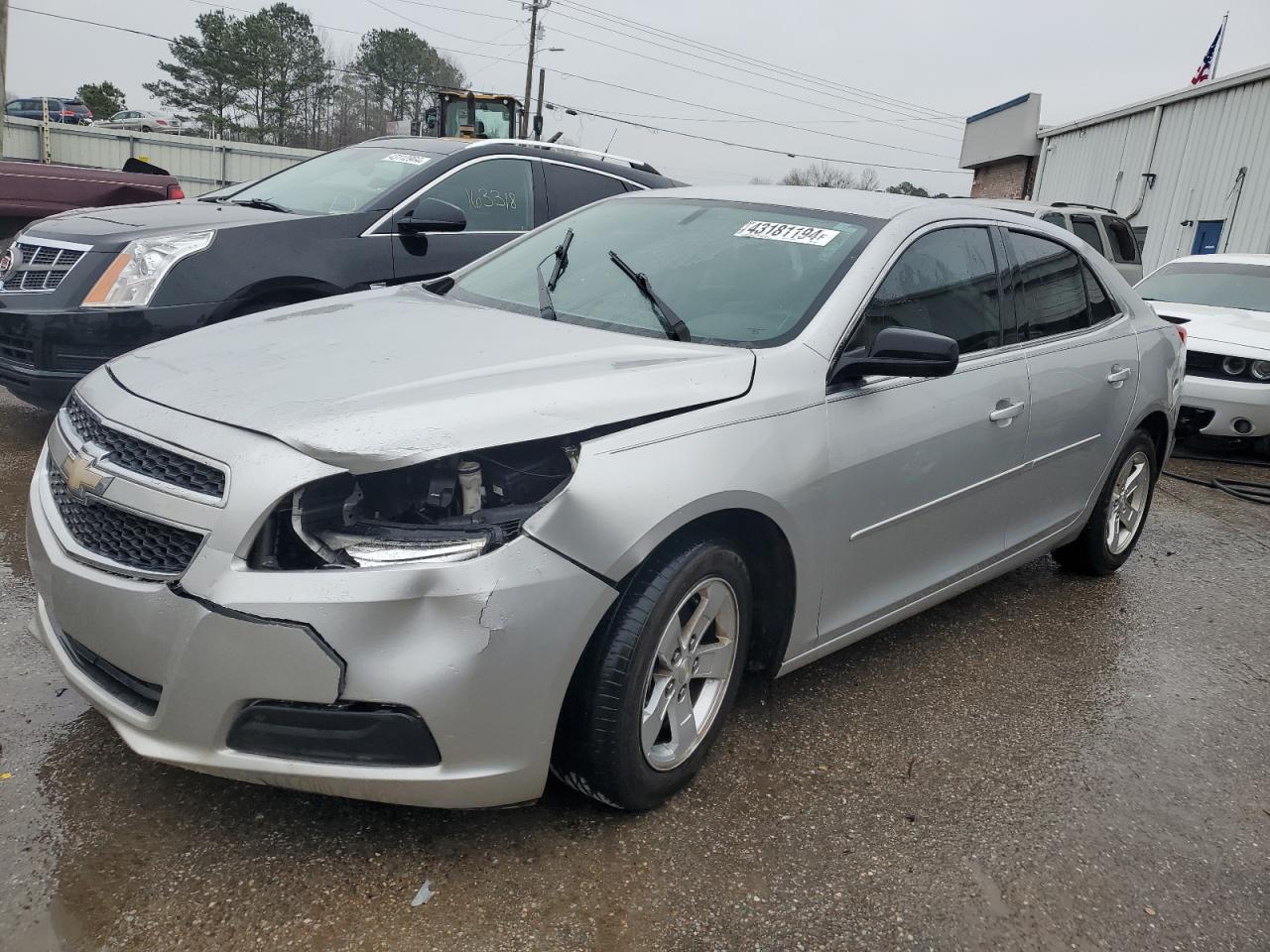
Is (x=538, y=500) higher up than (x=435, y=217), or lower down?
lower down

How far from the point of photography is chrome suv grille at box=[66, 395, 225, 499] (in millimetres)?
2174

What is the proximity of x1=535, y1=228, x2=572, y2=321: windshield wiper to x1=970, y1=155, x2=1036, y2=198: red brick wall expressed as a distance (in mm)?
26828

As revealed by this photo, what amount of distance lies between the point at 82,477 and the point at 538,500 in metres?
1.04

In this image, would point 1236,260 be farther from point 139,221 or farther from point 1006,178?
point 1006,178

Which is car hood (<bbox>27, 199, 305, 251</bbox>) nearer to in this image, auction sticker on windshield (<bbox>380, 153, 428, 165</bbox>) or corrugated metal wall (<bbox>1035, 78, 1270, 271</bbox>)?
auction sticker on windshield (<bbox>380, 153, 428, 165</bbox>)

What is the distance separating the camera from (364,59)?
184 ft

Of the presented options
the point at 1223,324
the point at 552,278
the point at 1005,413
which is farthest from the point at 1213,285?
the point at 552,278

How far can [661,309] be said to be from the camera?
3.13 metres


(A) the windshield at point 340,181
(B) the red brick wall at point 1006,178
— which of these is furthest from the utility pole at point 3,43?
(B) the red brick wall at point 1006,178

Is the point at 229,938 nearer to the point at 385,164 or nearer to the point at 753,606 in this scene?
the point at 753,606

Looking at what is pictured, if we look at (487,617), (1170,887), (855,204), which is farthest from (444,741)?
(855,204)

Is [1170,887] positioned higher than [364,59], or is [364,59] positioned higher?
[364,59]

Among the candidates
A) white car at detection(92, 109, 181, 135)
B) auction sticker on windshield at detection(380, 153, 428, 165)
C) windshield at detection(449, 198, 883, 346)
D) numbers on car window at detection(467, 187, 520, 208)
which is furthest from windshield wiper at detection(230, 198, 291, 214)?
white car at detection(92, 109, 181, 135)

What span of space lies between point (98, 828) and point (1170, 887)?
2.60m
